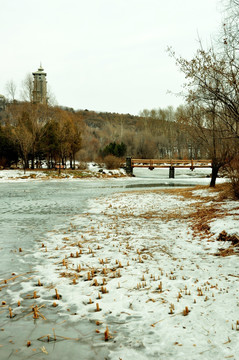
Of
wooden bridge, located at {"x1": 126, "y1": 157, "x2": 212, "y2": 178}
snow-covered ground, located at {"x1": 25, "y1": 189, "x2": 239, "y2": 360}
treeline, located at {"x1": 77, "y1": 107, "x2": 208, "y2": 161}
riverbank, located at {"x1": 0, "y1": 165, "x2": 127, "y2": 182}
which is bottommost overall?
snow-covered ground, located at {"x1": 25, "y1": 189, "x2": 239, "y2": 360}

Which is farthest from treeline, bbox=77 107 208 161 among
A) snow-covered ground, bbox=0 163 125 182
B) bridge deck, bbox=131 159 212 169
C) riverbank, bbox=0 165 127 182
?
snow-covered ground, bbox=0 163 125 182

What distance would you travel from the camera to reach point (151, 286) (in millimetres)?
3914

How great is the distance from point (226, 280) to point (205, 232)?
2.70 m

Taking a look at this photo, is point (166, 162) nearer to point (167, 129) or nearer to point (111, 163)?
point (111, 163)

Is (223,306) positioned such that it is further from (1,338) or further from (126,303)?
(1,338)

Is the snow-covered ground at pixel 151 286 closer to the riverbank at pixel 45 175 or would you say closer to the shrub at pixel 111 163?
the riverbank at pixel 45 175

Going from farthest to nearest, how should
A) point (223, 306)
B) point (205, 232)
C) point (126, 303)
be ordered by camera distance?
point (205, 232) → point (126, 303) → point (223, 306)

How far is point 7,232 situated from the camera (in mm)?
7469

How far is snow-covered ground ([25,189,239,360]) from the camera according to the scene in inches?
106

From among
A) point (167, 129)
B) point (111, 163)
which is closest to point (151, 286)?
point (111, 163)

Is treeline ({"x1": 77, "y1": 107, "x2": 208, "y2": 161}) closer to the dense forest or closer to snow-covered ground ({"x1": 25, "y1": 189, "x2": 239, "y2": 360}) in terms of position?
the dense forest

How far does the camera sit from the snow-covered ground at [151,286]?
8.80 feet

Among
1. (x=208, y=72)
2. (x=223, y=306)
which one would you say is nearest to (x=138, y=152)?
(x=208, y=72)

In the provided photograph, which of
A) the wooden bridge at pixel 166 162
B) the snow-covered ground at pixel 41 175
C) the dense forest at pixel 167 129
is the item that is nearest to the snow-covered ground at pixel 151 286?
the dense forest at pixel 167 129
